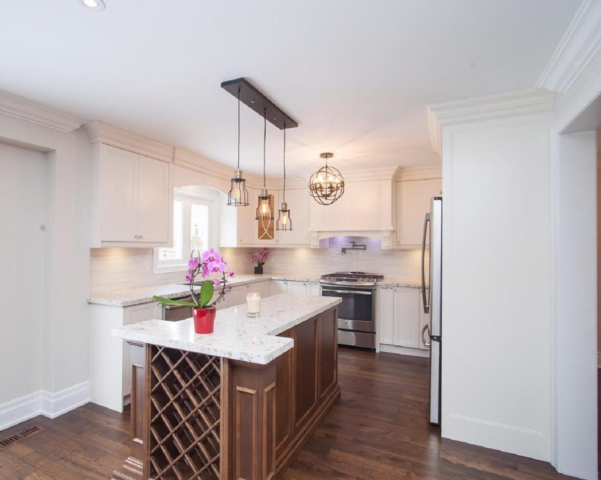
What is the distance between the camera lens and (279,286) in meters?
5.16

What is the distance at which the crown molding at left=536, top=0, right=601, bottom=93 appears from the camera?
4.92 feet

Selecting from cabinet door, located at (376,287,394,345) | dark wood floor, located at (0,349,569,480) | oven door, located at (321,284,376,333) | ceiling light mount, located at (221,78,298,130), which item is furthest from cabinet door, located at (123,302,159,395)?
cabinet door, located at (376,287,394,345)

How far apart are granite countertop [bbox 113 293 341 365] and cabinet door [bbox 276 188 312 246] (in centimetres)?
280

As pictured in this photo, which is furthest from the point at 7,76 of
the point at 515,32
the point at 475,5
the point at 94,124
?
the point at 515,32

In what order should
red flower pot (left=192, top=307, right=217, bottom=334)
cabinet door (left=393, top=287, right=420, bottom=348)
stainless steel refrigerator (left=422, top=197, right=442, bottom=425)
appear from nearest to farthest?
red flower pot (left=192, top=307, right=217, bottom=334), stainless steel refrigerator (left=422, top=197, right=442, bottom=425), cabinet door (left=393, top=287, right=420, bottom=348)

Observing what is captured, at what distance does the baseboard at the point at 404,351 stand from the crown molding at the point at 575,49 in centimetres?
327

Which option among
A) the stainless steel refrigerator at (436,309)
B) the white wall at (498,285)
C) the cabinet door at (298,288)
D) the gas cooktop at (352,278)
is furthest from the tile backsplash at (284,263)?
the white wall at (498,285)

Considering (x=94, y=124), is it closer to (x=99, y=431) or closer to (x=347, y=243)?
(x=99, y=431)

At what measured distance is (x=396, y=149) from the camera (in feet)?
12.0

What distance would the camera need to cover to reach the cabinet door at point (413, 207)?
14.9 feet

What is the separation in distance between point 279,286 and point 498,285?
10.8 ft

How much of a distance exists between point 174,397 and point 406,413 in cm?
200

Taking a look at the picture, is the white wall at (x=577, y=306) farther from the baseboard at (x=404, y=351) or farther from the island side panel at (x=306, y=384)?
the baseboard at (x=404, y=351)

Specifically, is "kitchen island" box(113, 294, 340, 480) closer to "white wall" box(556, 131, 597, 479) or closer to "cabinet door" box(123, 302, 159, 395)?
"cabinet door" box(123, 302, 159, 395)
